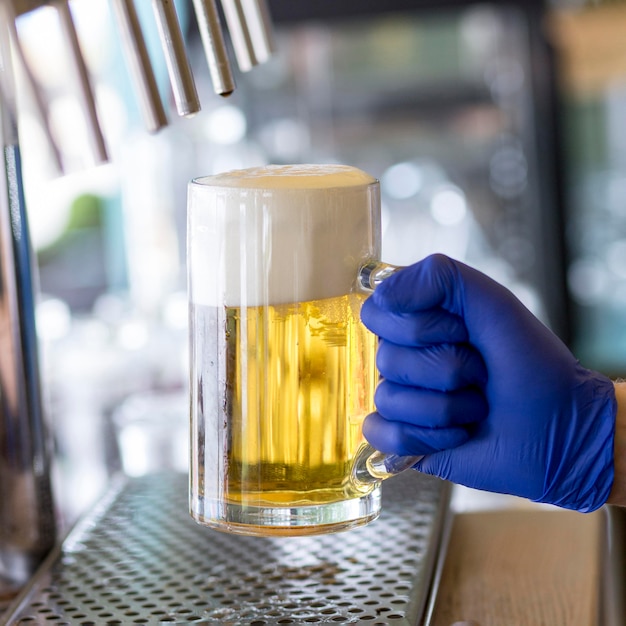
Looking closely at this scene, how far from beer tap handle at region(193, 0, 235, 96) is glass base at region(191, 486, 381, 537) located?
39 centimetres

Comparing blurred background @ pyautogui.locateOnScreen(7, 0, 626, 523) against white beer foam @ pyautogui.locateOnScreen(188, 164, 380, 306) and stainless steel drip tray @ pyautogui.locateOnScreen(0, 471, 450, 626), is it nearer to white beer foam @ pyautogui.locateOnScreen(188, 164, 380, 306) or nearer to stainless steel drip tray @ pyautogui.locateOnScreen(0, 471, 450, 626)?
stainless steel drip tray @ pyautogui.locateOnScreen(0, 471, 450, 626)

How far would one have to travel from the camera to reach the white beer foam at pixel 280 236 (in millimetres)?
875

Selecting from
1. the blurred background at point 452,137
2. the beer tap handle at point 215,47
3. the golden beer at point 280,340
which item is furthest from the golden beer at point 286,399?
the blurred background at point 452,137

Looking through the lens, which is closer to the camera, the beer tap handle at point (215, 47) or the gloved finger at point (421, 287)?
the gloved finger at point (421, 287)

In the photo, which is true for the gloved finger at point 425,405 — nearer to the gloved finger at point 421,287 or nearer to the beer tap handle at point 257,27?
the gloved finger at point 421,287

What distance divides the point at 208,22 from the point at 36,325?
0.39m

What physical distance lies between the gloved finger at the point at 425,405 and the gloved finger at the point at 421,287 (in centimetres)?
7

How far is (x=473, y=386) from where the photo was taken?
36.9 inches

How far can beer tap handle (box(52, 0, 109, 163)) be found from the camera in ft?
3.78

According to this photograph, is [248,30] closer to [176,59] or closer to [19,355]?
[176,59]

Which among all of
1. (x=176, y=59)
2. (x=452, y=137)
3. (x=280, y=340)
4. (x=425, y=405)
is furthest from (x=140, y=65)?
(x=452, y=137)

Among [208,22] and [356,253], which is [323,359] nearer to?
[356,253]

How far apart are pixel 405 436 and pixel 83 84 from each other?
567 mm

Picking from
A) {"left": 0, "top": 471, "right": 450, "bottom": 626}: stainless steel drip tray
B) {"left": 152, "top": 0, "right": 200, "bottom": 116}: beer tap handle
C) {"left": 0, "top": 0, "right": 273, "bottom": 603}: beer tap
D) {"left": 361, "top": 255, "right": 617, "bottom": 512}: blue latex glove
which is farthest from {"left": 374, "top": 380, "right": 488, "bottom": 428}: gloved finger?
{"left": 0, "top": 0, "right": 273, "bottom": 603}: beer tap
